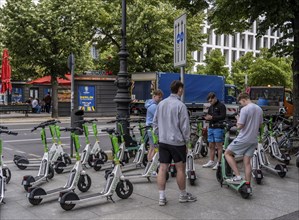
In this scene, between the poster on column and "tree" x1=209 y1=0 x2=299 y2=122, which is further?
the poster on column

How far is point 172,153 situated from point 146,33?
22.6 meters

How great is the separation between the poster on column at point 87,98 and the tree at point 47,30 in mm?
2182

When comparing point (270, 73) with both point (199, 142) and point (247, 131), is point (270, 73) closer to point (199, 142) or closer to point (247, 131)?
point (199, 142)

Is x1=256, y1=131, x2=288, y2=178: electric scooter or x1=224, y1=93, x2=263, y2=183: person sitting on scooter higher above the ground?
x1=224, y1=93, x2=263, y2=183: person sitting on scooter

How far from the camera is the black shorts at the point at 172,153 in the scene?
5.39 metres

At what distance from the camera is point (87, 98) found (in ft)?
88.5

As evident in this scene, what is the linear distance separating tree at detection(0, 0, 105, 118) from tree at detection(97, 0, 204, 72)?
329 centimetres

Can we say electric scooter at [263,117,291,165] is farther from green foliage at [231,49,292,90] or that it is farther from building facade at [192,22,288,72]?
building facade at [192,22,288,72]

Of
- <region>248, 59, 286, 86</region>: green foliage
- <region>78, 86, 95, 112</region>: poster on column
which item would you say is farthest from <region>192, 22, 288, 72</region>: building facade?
<region>78, 86, 95, 112</region>: poster on column

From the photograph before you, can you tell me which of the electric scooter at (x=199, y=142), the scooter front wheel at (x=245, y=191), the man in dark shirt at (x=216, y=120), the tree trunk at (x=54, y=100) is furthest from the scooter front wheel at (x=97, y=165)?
the tree trunk at (x=54, y=100)

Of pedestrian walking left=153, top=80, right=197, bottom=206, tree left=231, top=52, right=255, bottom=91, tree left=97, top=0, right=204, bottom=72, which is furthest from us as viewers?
tree left=231, top=52, right=255, bottom=91

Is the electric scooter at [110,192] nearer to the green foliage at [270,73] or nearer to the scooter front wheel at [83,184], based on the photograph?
the scooter front wheel at [83,184]

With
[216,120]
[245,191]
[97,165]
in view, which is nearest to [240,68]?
[216,120]

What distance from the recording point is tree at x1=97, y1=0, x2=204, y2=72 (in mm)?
26984
